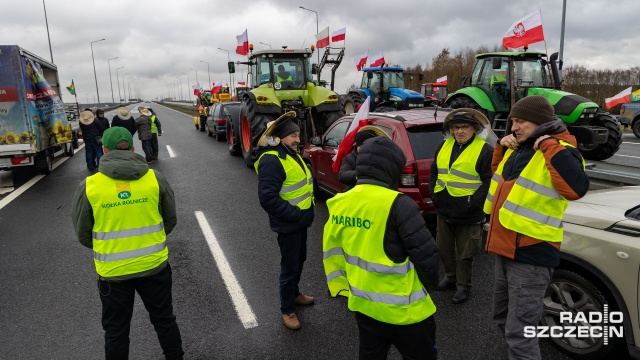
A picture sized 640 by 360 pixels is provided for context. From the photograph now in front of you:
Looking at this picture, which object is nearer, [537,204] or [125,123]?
[537,204]

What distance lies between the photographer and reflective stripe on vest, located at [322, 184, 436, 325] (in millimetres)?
2088

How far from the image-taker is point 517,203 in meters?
2.64

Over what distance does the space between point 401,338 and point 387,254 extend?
46cm

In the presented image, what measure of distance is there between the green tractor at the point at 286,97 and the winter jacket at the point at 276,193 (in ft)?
23.3

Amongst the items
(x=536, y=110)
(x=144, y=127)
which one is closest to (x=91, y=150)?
(x=144, y=127)

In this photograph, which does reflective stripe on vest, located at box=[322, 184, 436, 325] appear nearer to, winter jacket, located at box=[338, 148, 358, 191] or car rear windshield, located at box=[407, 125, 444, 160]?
winter jacket, located at box=[338, 148, 358, 191]

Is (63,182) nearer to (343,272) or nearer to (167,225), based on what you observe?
(167,225)

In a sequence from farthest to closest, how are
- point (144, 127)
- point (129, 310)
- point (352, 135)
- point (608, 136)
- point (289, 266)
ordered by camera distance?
point (144, 127) < point (608, 136) < point (352, 135) < point (289, 266) < point (129, 310)

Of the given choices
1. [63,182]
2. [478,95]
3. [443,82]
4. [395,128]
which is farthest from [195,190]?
[443,82]

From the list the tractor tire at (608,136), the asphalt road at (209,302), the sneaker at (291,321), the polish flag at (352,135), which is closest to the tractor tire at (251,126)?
the asphalt road at (209,302)

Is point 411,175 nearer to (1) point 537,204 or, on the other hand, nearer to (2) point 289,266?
(2) point 289,266

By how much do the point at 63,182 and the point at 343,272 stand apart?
9888 mm

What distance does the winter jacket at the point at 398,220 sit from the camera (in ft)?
6.73

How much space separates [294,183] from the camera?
349cm
